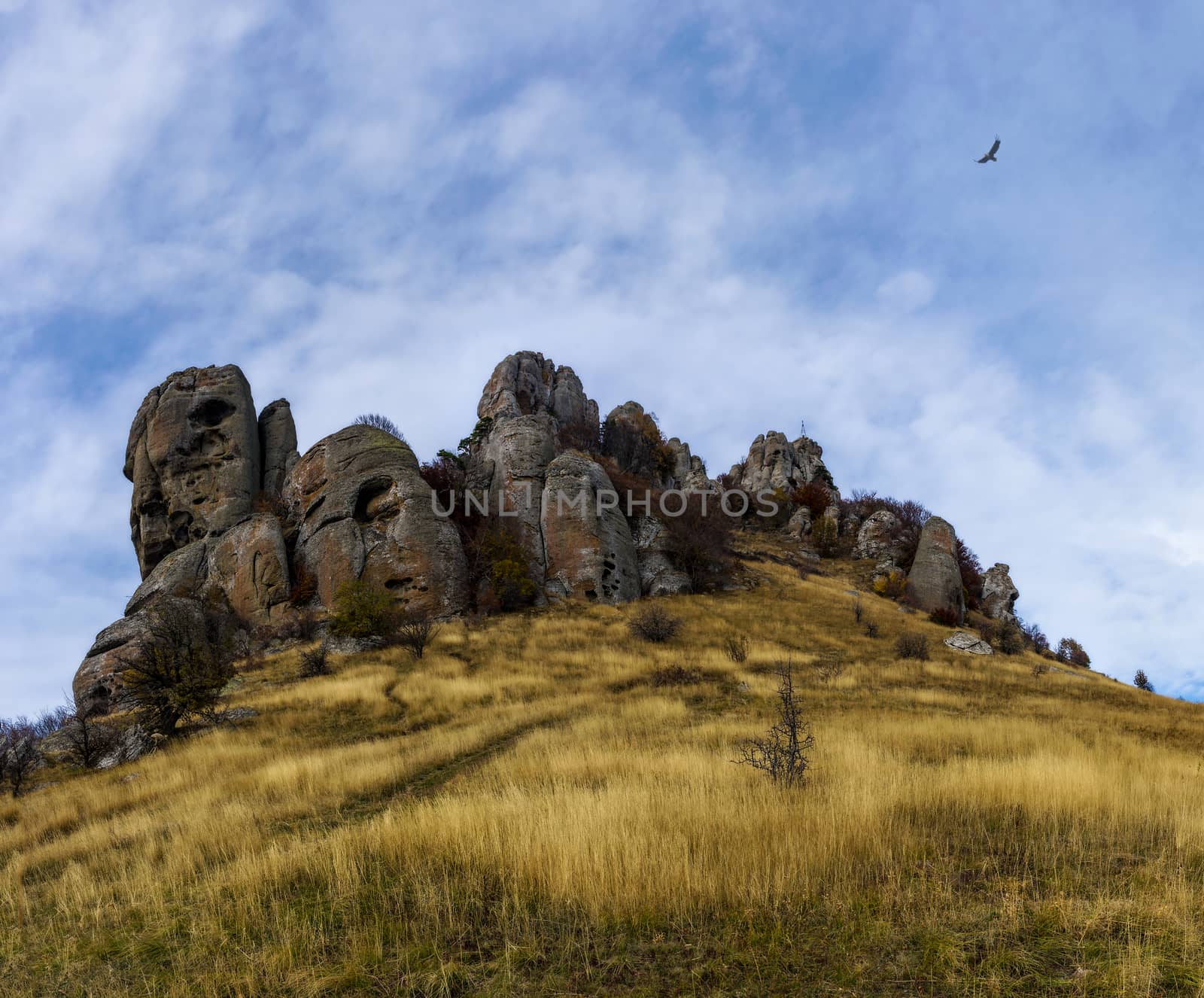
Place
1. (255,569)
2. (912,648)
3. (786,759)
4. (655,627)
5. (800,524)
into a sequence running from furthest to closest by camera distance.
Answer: (800,524), (255,569), (655,627), (912,648), (786,759)

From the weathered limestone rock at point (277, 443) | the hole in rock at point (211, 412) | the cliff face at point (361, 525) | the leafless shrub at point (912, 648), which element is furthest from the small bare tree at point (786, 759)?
the hole in rock at point (211, 412)

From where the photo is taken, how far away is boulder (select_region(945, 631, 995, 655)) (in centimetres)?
2695

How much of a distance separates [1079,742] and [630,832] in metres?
9.27

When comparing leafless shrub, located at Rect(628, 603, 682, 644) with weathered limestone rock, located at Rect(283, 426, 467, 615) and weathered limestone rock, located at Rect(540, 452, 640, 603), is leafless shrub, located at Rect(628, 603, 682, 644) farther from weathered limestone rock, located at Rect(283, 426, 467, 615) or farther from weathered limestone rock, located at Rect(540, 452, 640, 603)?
weathered limestone rock, located at Rect(283, 426, 467, 615)

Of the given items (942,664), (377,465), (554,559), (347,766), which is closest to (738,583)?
(554,559)

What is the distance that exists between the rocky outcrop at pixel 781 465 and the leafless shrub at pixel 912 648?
43.2 meters

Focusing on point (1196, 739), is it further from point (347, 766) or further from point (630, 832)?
point (347, 766)

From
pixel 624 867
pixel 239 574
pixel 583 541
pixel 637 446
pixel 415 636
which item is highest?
pixel 637 446

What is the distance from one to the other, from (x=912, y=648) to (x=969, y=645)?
6268mm

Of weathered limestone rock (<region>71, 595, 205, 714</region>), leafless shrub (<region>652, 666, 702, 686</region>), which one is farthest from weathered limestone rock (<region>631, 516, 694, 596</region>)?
weathered limestone rock (<region>71, 595, 205, 714</region>)

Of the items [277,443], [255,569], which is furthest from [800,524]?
[255,569]

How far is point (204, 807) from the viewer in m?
8.92

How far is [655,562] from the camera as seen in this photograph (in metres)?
35.4

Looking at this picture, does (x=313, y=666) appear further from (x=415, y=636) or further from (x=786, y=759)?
(x=786, y=759)
